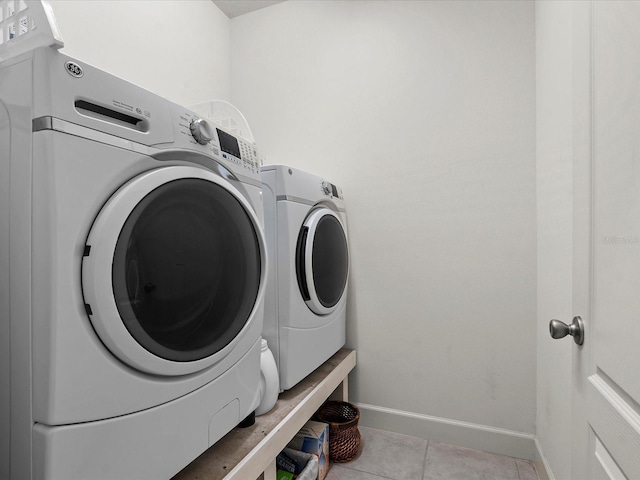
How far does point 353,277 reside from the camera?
6.29 feet

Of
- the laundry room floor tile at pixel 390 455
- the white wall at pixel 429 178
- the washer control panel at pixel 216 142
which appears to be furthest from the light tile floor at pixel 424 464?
the washer control panel at pixel 216 142

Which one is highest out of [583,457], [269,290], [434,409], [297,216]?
[297,216]

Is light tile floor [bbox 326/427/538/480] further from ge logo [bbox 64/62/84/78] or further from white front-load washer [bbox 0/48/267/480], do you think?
ge logo [bbox 64/62/84/78]

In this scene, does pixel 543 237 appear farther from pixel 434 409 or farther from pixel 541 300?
pixel 434 409

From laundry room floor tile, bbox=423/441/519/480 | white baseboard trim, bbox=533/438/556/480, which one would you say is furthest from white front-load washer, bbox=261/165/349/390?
white baseboard trim, bbox=533/438/556/480

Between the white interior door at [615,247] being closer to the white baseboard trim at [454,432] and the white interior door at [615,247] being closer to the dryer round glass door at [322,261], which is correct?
the dryer round glass door at [322,261]

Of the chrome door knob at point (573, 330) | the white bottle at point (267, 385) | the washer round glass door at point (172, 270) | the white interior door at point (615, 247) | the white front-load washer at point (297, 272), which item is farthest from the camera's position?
the white front-load washer at point (297, 272)

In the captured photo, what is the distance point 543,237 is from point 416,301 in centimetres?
65

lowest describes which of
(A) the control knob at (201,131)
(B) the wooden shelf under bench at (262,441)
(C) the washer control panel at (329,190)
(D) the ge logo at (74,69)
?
(B) the wooden shelf under bench at (262,441)

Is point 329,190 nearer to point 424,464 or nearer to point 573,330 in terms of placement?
point 573,330

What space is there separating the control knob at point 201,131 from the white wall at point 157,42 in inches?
35.0

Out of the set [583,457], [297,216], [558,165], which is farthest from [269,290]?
[558,165]

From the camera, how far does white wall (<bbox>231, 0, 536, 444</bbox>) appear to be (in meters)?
1.62

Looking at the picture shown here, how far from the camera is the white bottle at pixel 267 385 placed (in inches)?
46.6
